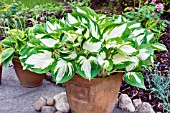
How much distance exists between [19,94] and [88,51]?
1.04 metres

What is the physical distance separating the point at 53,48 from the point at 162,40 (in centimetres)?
205

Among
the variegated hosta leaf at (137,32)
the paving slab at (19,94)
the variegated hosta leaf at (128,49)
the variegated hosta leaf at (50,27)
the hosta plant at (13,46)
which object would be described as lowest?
the paving slab at (19,94)

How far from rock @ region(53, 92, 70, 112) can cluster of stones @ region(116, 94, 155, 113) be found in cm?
43

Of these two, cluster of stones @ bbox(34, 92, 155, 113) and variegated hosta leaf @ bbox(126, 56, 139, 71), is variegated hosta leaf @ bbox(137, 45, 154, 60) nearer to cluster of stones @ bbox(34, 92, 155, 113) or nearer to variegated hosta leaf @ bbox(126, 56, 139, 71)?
variegated hosta leaf @ bbox(126, 56, 139, 71)

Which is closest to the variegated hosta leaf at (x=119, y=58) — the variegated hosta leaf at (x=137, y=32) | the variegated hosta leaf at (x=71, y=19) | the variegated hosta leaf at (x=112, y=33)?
the variegated hosta leaf at (x=112, y=33)

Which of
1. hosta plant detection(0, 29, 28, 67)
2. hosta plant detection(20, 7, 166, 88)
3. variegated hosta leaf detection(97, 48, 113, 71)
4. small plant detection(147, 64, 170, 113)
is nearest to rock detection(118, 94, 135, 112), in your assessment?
small plant detection(147, 64, 170, 113)

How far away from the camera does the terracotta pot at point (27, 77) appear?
292 cm

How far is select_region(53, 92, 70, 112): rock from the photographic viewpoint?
2566 millimetres

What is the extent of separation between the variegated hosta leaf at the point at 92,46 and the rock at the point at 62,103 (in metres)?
0.63

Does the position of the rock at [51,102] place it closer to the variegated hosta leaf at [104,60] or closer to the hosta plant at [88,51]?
the hosta plant at [88,51]

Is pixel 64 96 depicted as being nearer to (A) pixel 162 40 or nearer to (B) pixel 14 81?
(B) pixel 14 81

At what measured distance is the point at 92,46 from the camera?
2.13m

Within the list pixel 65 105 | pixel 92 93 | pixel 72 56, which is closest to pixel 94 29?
pixel 72 56

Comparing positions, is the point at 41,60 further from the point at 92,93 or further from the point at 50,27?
the point at 92,93
